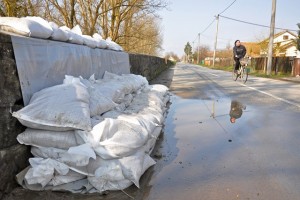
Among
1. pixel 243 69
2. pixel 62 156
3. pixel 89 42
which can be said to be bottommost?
pixel 62 156

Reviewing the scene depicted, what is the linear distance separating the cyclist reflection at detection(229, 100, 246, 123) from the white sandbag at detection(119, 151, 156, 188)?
3.24m

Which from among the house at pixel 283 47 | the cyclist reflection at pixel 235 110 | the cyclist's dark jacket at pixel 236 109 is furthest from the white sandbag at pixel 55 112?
the house at pixel 283 47

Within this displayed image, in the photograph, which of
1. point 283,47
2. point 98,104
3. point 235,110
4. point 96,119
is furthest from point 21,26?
point 283,47

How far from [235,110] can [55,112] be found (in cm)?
503

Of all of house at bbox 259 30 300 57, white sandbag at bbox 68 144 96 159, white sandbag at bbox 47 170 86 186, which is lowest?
white sandbag at bbox 47 170 86 186

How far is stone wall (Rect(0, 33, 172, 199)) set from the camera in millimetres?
2713

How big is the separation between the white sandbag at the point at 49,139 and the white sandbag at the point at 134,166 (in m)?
0.45

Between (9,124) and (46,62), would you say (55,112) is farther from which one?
(46,62)

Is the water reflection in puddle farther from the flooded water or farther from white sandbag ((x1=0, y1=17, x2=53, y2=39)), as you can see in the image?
white sandbag ((x1=0, y1=17, x2=53, y2=39))

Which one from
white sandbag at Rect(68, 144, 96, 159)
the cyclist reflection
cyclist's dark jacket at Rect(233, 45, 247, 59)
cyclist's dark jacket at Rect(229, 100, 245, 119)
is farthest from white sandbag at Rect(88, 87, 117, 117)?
cyclist's dark jacket at Rect(233, 45, 247, 59)

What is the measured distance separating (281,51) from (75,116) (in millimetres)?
52499

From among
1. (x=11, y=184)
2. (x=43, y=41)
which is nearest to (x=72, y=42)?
(x=43, y=41)

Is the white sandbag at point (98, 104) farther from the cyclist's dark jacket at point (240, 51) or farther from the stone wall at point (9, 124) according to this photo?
the cyclist's dark jacket at point (240, 51)

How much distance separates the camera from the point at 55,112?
3.01 metres
